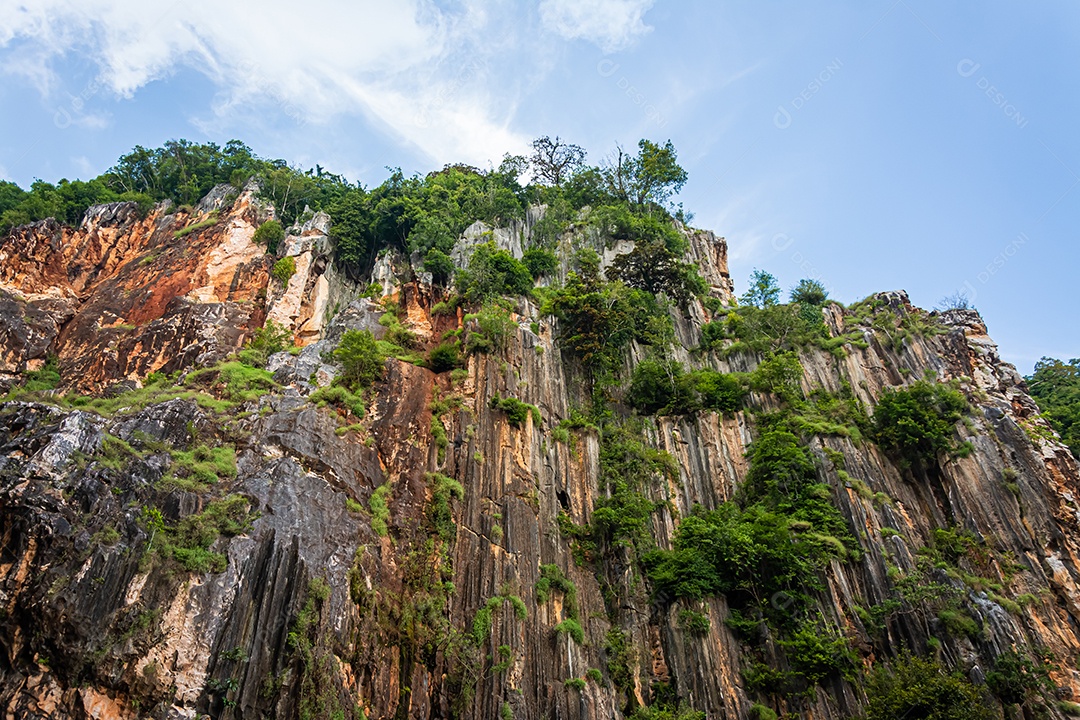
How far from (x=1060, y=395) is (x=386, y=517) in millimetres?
39380

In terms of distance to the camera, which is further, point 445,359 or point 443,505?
point 445,359

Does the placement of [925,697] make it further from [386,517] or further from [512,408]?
[386,517]

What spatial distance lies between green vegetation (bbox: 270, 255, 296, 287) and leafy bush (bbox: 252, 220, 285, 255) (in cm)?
266

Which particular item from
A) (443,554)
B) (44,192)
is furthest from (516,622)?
(44,192)

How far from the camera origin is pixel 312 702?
54.1 ft

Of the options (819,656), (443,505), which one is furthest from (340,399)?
(819,656)

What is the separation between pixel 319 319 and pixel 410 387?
9.60 meters

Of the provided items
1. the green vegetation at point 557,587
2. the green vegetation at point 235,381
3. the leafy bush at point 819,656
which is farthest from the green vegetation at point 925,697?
the green vegetation at point 235,381

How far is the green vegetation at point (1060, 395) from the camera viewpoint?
34406 mm

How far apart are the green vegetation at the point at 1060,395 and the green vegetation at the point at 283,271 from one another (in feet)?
124

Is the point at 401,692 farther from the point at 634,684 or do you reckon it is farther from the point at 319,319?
the point at 319,319

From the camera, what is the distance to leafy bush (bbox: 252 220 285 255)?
3678 cm

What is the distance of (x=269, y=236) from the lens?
36875mm

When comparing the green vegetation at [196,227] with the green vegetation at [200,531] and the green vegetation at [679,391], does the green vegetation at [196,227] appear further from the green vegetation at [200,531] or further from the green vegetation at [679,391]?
the green vegetation at [679,391]
